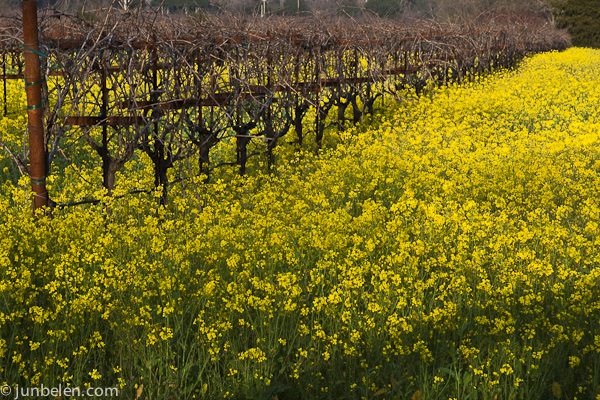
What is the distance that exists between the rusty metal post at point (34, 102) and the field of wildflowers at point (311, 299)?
325 millimetres

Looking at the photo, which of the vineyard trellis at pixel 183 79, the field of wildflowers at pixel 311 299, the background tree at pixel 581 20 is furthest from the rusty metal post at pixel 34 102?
the background tree at pixel 581 20

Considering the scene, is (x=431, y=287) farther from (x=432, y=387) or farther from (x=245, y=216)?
(x=245, y=216)

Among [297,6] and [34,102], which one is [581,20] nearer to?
[297,6]

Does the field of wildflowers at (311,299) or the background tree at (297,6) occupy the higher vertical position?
the background tree at (297,6)

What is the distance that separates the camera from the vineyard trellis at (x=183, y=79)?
5.09 metres

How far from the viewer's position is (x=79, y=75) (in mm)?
5012

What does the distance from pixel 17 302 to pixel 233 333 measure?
1.31 metres

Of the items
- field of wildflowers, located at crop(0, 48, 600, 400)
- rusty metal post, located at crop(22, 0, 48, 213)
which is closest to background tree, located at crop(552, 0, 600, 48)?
field of wildflowers, located at crop(0, 48, 600, 400)

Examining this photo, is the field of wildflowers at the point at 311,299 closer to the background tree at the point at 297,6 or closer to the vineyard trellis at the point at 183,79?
the vineyard trellis at the point at 183,79

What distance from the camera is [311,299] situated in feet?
12.8

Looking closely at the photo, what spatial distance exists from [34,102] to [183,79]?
2.55 meters

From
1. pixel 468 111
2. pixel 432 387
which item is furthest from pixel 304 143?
pixel 432 387

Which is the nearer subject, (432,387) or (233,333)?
(432,387)

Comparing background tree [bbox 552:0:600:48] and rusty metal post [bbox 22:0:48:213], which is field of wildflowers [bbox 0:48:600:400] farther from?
background tree [bbox 552:0:600:48]
